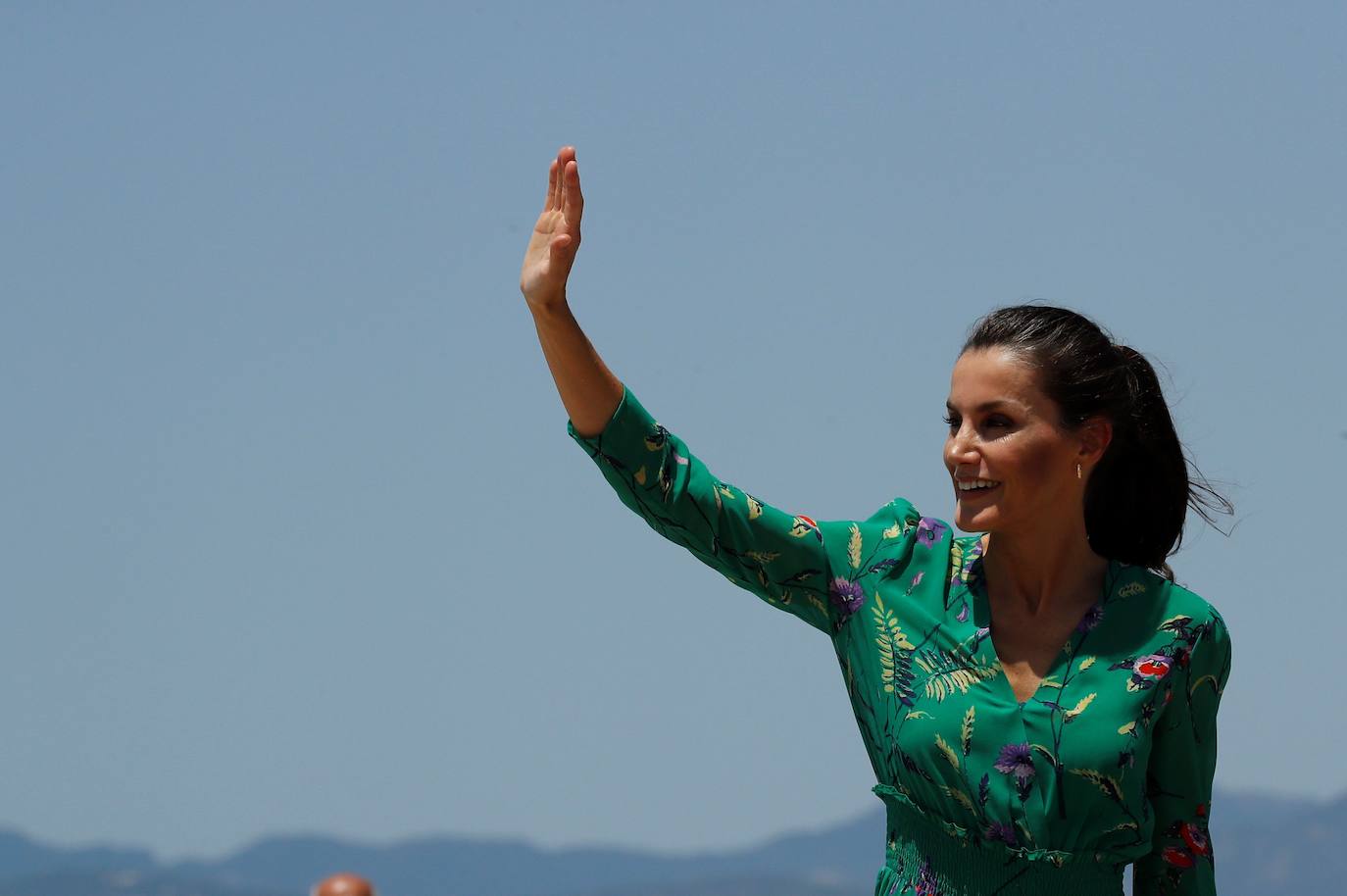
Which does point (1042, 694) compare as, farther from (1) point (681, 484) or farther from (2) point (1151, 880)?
(1) point (681, 484)

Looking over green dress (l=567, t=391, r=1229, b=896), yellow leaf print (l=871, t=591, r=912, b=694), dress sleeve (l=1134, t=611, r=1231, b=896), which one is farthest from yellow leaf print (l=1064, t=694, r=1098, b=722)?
yellow leaf print (l=871, t=591, r=912, b=694)

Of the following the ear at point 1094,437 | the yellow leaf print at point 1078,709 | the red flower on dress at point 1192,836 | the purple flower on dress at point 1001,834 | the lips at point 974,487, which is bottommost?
the purple flower on dress at point 1001,834

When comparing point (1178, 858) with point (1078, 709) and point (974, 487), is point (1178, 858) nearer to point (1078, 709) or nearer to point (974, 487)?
point (1078, 709)

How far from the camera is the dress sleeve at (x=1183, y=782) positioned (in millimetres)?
3150

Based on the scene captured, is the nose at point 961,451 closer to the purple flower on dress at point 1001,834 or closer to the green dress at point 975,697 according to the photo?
the green dress at point 975,697

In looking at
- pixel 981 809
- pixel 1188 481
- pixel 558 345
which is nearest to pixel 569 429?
pixel 558 345

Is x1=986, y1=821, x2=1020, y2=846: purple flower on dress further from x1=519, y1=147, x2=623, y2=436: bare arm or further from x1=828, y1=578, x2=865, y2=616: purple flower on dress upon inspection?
x1=519, y1=147, x2=623, y2=436: bare arm

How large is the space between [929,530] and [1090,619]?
0.27 meters

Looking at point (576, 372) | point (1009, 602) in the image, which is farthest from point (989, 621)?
point (576, 372)

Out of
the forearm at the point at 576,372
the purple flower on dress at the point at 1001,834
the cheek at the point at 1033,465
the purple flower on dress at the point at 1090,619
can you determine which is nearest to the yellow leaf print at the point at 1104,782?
the purple flower on dress at the point at 1001,834

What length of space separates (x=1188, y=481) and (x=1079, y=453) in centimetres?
26

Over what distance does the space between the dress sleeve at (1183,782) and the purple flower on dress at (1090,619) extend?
0.41 feet

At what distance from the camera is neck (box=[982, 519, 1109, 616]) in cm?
321

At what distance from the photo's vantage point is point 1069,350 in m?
3.19
